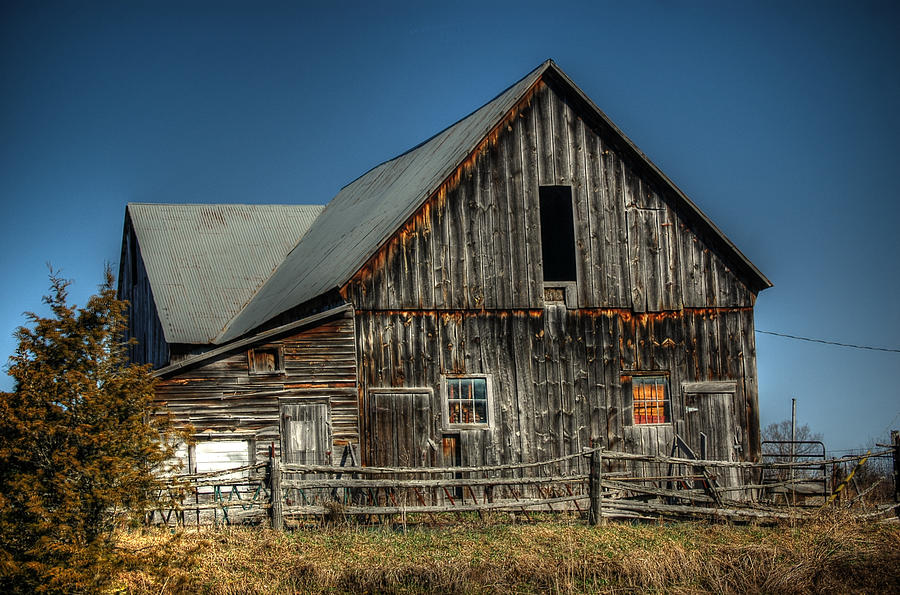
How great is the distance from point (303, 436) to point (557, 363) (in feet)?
17.1

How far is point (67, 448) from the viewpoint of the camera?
1130cm

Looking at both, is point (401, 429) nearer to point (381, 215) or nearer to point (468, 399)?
point (468, 399)

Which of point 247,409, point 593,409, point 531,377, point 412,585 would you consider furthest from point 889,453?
point 247,409

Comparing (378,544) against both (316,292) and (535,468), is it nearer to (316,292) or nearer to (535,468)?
(535,468)

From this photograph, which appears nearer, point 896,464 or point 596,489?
point 596,489

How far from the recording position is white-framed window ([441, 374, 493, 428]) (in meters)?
19.4

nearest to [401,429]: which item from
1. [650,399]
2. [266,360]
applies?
[266,360]

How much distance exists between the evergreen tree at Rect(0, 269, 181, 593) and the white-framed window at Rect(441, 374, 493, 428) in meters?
8.32

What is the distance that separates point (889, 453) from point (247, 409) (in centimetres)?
1179

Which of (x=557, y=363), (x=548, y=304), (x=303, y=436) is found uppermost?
(x=548, y=304)

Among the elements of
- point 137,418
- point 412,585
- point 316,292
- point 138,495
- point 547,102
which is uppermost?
point 547,102

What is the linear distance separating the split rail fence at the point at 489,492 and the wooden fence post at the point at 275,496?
16 millimetres

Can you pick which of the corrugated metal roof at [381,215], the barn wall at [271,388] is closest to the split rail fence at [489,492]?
the barn wall at [271,388]

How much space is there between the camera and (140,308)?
29.0 meters
